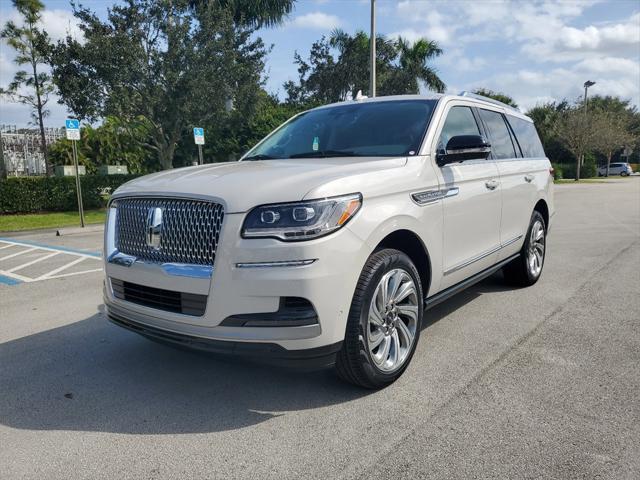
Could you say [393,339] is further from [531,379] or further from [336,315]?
[531,379]

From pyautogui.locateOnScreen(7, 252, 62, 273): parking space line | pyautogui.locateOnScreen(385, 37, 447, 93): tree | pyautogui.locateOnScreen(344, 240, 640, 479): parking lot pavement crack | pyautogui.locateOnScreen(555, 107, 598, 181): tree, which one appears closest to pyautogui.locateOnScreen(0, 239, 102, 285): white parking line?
pyautogui.locateOnScreen(7, 252, 62, 273): parking space line

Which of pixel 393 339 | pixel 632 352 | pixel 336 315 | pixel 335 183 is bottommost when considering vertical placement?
pixel 632 352

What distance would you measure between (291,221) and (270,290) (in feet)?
1.24

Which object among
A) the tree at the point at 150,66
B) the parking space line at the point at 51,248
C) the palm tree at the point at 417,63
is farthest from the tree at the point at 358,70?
the parking space line at the point at 51,248

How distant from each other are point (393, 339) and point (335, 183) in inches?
45.8

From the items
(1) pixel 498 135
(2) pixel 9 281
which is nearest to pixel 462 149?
(1) pixel 498 135

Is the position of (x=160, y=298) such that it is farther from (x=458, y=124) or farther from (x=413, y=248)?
(x=458, y=124)

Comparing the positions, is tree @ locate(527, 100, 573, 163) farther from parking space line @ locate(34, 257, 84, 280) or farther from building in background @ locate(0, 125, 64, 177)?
parking space line @ locate(34, 257, 84, 280)

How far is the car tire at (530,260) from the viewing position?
5.79m

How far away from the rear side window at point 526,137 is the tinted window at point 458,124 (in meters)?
1.16

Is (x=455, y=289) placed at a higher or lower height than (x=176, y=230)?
lower

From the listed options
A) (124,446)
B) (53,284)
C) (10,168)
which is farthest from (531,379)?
(10,168)

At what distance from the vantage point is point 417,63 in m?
33.8

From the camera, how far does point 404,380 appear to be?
346 cm
